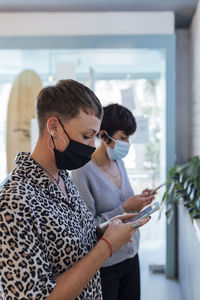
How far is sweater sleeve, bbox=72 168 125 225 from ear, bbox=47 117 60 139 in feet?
2.00

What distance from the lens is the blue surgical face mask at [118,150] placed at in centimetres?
182

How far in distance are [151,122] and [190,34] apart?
3.57ft

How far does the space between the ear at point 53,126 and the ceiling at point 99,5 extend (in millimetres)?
2172

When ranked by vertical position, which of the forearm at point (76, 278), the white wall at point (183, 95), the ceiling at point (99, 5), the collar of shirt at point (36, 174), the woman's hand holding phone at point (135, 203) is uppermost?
the ceiling at point (99, 5)

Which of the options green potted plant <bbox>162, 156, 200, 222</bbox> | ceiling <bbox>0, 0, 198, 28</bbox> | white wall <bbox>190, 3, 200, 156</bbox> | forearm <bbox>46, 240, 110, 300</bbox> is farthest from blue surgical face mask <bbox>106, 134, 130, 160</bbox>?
ceiling <bbox>0, 0, 198, 28</bbox>

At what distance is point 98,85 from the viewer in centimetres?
319

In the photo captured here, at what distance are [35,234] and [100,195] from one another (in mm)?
798

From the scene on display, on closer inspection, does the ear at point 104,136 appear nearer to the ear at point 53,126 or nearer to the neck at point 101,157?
the neck at point 101,157

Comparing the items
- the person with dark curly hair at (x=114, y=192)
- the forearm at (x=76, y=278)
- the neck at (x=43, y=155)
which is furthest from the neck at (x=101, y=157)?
the forearm at (x=76, y=278)

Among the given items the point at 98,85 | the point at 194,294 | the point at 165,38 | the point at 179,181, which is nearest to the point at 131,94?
the point at 98,85

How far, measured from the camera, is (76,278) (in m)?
0.95

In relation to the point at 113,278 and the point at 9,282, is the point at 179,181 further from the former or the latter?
the point at 9,282

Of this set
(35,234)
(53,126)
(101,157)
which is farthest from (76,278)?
(101,157)

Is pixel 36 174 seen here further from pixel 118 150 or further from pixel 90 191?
pixel 118 150
